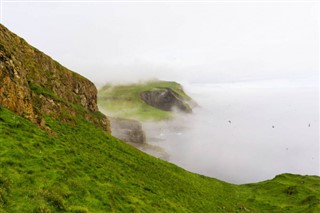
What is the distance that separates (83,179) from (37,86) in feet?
107

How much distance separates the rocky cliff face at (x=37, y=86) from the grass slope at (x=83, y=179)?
3739 millimetres

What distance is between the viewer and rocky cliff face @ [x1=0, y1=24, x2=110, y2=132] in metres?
46.8

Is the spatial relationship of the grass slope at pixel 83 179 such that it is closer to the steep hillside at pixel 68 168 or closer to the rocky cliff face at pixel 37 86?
the steep hillside at pixel 68 168

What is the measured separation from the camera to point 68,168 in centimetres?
3684

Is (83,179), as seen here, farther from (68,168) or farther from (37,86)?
(37,86)

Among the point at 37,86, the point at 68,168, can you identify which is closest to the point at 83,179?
the point at 68,168

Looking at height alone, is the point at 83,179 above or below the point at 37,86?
below

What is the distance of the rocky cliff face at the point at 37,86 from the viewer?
46781mm

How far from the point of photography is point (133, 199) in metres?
38.7

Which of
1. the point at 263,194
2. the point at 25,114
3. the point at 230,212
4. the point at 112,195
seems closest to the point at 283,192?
the point at 263,194

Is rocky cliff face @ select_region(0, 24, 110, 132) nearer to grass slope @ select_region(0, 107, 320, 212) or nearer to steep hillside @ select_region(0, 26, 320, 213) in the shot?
steep hillside @ select_region(0, 26, 320, 213)

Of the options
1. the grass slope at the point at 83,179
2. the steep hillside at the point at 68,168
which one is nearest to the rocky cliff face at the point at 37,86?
the steep hillside at the point at 68,168

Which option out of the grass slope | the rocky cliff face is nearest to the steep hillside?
the grass slope

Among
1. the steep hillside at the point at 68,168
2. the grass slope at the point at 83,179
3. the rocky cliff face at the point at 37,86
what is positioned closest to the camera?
the grass slope at the point at 83,179
